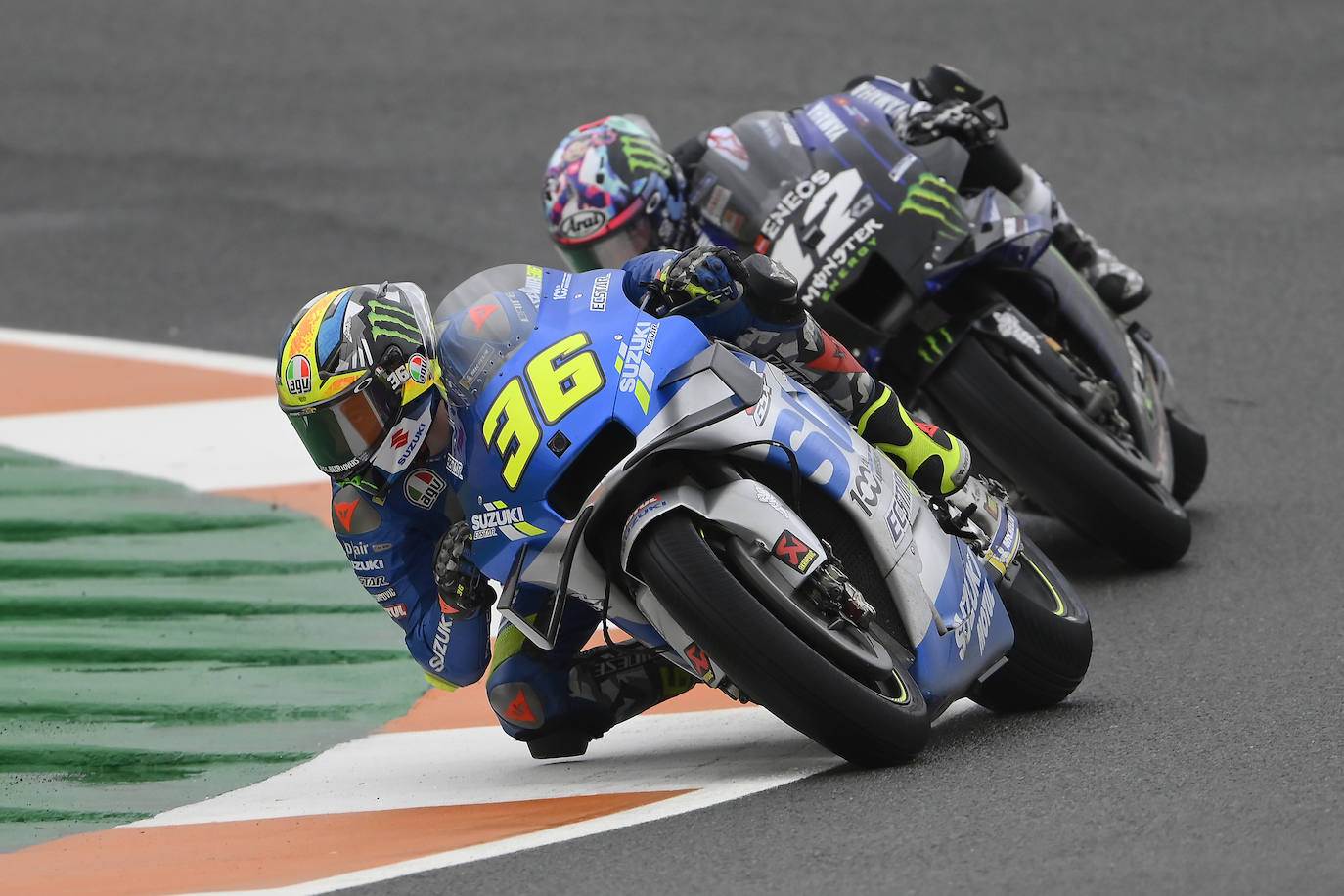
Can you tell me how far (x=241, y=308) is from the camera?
11.4 metres

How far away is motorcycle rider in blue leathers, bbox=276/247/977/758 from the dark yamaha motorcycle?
1.21 meters

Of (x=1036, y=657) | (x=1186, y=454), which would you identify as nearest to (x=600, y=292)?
(x=1036, y=657)

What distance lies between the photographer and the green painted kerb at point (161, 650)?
566cm

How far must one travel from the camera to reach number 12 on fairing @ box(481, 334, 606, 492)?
15.2 ft

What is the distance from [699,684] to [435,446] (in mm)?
1681

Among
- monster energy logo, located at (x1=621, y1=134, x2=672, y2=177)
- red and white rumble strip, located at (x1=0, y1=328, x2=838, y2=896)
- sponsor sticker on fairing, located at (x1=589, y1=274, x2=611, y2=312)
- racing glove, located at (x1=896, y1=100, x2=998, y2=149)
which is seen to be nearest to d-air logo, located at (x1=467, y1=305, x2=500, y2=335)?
sponsor sticker on fairing, located at (x1=589, y1=274, x2=611, y2=312)

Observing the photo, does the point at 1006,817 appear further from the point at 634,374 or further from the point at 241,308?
the point at 241,308

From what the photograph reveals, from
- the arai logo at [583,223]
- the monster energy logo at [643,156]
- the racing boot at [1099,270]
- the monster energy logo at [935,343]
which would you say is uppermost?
the monster energy logo at [643,156]

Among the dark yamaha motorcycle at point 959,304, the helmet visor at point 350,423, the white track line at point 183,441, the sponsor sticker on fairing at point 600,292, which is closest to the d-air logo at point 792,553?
the sponsor sticker on fairing at point 600,292

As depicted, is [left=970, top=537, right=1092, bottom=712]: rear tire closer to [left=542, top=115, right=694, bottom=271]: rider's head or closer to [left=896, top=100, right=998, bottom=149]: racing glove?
[left=542, top=115, right=694, bottom=271]: rider's head

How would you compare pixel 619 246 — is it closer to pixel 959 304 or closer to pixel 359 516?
pixel 959 304

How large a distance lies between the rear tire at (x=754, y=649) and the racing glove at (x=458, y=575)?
0.73 metres

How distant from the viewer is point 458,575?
5070 millimetres

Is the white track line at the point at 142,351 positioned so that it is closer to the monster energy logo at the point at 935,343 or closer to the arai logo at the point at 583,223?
the arai logo at the point at 583,223
